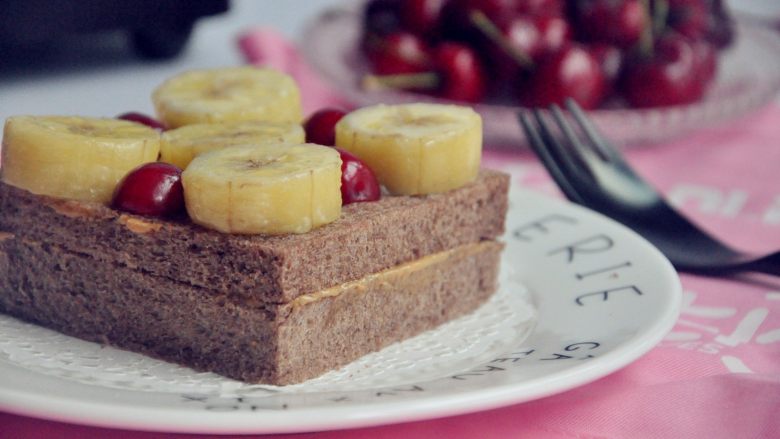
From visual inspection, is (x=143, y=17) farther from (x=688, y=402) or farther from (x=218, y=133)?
(x=688, y=402)

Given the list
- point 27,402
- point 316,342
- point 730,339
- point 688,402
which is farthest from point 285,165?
point 730,339

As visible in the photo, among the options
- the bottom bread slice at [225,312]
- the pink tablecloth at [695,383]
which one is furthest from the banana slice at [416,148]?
the pink tablecloth at [695,383]

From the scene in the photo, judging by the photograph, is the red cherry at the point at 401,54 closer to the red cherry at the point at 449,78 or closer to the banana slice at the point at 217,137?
the red cherry at the point at 449,78

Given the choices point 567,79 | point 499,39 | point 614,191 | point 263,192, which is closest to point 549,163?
point 614,191

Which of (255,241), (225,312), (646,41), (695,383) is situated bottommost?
(695,383)

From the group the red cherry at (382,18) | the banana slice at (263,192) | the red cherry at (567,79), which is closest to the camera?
the banana slice at (263,192)

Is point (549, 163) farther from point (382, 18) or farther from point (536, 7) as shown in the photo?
point (382, 18)
